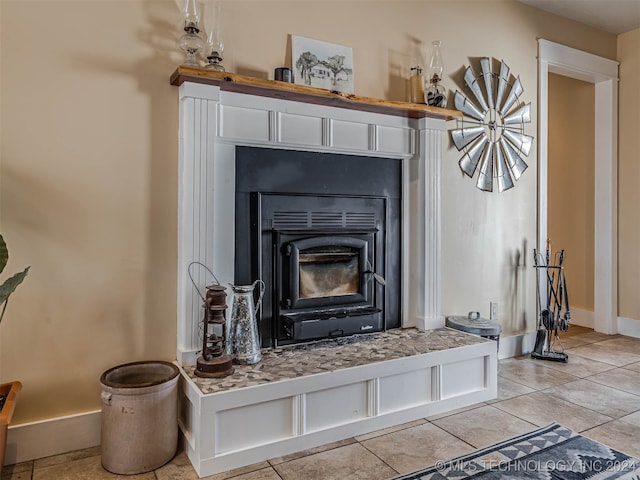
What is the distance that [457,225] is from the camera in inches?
137

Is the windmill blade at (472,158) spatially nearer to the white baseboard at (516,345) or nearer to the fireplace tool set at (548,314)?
the fireplace tool set at (548,314)

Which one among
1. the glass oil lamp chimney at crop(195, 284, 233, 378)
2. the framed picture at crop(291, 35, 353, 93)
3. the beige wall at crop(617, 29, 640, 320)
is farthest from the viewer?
the beige wall at crop(617, 29, 640, 320)

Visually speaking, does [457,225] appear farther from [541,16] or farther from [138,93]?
[138,93]

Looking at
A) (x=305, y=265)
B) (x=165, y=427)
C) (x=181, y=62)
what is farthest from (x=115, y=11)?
(x=165, y=427)

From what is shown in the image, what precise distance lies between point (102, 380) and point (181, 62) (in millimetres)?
1657

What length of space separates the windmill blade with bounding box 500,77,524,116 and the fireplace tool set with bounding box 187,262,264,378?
250 cm

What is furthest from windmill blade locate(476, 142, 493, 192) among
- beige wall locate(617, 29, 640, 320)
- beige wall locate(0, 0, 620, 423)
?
beige wall locate(617, 29, 640, 320)

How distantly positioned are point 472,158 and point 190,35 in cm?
220

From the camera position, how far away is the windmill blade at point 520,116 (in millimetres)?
3740

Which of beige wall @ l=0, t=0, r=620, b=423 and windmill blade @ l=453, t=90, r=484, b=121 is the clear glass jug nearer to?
beige wall @ l=0, t=0, r=620, b=423

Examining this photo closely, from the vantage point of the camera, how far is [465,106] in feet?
11.5

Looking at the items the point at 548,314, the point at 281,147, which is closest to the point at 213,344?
the point at 281,147

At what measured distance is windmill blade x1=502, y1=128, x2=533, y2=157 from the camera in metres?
3.74

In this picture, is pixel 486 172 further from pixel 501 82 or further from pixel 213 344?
pixel 213 344
